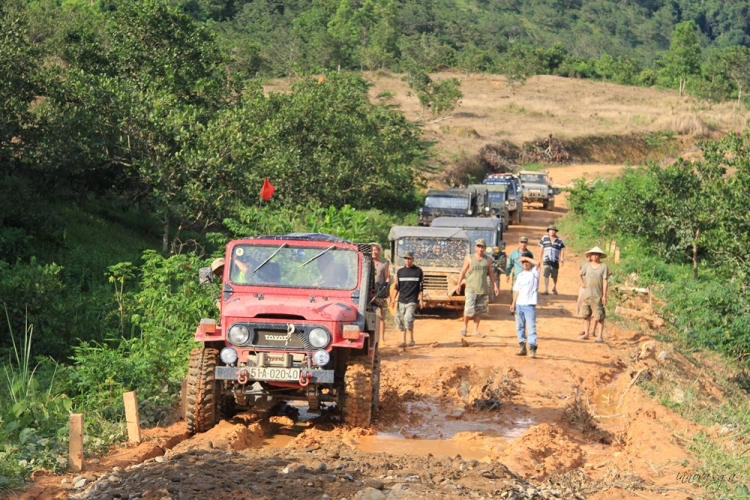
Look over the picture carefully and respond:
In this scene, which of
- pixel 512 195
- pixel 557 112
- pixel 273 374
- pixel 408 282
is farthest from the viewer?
pixel 557 112

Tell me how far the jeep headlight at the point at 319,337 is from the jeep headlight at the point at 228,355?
762 millimetres

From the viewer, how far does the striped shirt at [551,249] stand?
17.6m

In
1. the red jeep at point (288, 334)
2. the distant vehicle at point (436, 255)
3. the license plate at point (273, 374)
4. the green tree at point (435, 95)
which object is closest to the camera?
the license plate at point (273, 374)

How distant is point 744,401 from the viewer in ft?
45.5

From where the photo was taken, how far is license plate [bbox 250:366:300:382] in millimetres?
7988

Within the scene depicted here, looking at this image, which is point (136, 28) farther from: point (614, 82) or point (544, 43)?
point (544, 43)

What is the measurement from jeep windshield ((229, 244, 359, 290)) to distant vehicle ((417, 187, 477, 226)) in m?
16.1

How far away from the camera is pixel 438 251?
A: 16.8m

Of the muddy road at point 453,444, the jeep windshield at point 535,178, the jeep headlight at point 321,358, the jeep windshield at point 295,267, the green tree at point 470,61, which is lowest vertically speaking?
the muddy road at point 453,444

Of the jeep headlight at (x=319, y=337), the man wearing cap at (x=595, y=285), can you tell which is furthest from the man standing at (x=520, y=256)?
the jeep headlight at (x=319, y=337)

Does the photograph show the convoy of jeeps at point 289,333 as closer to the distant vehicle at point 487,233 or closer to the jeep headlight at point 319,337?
the jeep headlight at point 319,337

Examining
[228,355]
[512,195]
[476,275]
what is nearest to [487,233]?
[476,275]

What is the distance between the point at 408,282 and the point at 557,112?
173 ft

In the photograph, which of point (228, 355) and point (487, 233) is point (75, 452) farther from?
point (487, 233)
